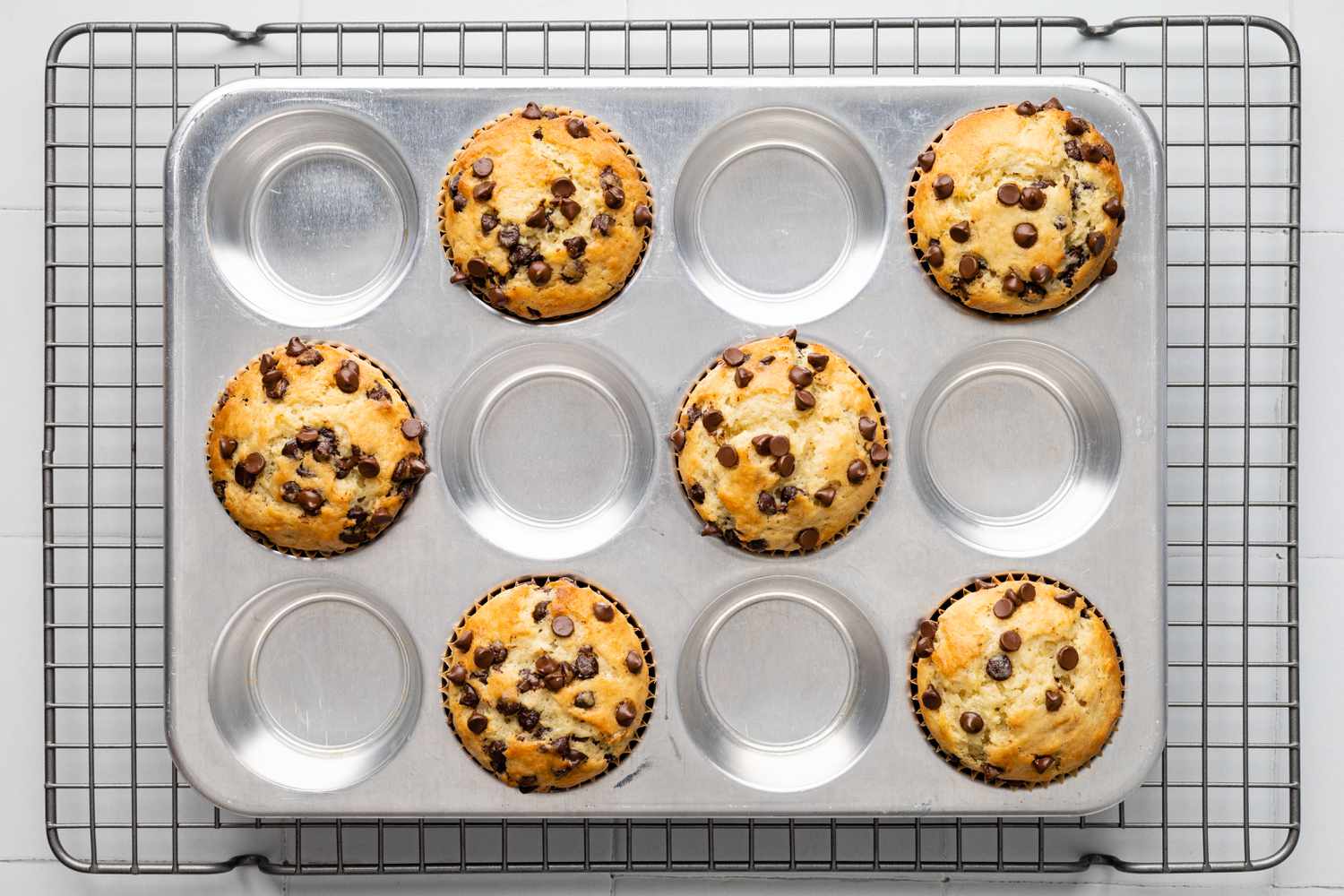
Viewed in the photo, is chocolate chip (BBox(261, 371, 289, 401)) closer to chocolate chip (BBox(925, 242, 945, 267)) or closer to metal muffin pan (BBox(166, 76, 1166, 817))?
metal muffin pan (BBox(166, 76, 1166, 817))

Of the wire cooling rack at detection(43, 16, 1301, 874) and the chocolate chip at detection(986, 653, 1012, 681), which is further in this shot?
the wire cooling rack at detection(43, 16, 1301, 874)

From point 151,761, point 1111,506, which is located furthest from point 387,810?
point 1111,506

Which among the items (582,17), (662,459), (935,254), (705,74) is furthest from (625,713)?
(582,17)

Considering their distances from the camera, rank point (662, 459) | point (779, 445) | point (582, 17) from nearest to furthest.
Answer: point (779, 445), point (662, 459), point (582, 17)

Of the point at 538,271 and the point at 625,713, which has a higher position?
the point at 538,271

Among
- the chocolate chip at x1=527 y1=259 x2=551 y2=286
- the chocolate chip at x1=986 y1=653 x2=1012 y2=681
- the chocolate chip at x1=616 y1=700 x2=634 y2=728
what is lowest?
the chocolate chip at x1=616 y1=700 x2=634 y2=728

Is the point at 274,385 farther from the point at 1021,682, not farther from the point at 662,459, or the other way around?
the point at 1021,682

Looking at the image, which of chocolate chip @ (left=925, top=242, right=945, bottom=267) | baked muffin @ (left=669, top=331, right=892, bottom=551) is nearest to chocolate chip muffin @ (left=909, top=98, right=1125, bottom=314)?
chocolate chip @ (left=925, top=242, right=945, bottom=267)

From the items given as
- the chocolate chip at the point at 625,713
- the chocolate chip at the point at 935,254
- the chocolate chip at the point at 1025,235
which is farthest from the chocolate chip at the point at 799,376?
the chocolate chip at the point at 625,713
